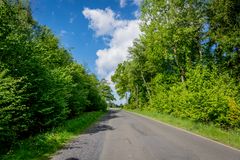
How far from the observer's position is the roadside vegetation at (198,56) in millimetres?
20188

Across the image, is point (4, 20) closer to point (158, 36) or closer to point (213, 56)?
point (158, 36)

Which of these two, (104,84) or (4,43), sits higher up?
(104,84)

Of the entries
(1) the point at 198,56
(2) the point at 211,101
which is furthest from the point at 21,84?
(1) the point at 198,56

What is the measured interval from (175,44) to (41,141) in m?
25.2

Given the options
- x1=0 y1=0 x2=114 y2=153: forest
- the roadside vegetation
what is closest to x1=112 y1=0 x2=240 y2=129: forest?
the roadside vegetation

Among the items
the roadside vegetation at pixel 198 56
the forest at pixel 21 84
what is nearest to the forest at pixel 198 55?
the roadside vegetation at pixel 198 56

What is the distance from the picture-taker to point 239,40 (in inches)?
941

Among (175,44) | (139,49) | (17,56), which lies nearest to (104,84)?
(139,49)

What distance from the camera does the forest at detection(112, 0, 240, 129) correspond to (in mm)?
20266

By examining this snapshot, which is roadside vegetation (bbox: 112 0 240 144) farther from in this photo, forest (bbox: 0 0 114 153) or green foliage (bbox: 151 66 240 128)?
forest (bbox: 0 0 114 153)

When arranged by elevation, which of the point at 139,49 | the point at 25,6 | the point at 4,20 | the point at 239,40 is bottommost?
the point at 4,20

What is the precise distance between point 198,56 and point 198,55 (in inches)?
15.5

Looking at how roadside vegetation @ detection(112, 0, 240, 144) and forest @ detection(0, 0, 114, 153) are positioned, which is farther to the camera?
roadside vegetation @ detection(112, 0, 240, 144)

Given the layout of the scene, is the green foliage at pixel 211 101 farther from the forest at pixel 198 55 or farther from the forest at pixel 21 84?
the forest at pixel 21 84
